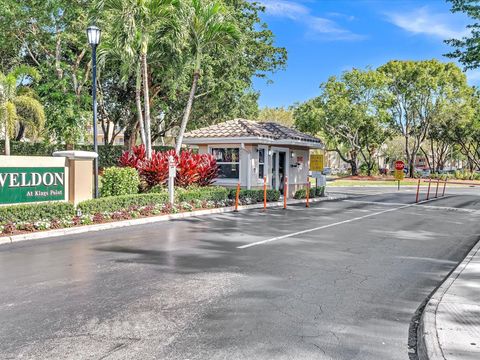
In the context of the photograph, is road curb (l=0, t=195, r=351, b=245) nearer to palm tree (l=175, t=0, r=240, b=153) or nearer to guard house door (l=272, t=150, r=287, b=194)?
guard house door (l=272, t=150, r=287, b=194)

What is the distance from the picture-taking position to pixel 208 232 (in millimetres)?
11883

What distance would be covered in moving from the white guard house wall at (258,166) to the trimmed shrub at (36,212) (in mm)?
10005

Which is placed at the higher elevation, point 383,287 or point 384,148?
point 384,148

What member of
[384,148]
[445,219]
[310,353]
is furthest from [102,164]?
[384,148]

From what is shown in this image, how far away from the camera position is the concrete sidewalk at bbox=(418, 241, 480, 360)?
427 centimetres

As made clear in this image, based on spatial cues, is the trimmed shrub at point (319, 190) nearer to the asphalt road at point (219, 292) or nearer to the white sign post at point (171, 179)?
the white sign post at point (171, 179)

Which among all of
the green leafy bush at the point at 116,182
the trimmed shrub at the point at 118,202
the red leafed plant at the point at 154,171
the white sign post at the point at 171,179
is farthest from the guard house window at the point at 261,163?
the green leafy bush at the point at 116,182

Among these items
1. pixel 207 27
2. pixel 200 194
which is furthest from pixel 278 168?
pixel 207 27

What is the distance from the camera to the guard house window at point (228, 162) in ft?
70.4

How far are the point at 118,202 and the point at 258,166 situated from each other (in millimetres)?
9152

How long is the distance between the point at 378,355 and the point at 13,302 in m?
4.63

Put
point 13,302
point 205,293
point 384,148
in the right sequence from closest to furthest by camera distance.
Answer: point 13,302 < point 205,293 < point 384,148

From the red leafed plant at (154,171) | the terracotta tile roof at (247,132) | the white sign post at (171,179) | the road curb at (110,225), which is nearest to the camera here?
the road curb at (110,225)

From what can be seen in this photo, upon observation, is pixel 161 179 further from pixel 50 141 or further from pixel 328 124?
pixel 328 124
